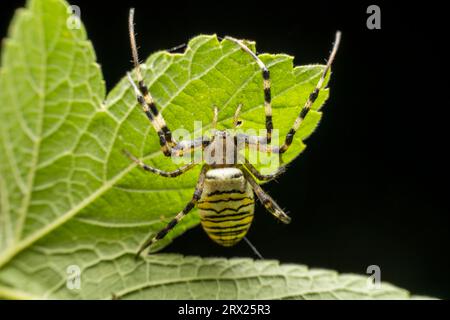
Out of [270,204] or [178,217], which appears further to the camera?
[270,204]

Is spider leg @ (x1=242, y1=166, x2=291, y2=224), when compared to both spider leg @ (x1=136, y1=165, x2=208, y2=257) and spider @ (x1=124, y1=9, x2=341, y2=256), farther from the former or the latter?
spider leg @ (x1=136, y1=165, x2=208, y2=257)

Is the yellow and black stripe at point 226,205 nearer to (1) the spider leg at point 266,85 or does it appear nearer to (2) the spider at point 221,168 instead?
(2) the spider at point 221,168

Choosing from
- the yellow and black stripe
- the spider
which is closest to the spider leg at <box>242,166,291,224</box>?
the spider

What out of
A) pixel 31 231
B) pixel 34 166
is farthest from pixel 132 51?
pixel 31 231

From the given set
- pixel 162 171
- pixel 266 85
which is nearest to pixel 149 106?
pixel 162 171

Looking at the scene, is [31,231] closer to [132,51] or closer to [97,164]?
[97,164]

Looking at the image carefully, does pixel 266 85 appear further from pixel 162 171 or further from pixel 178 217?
pixel 178 217
